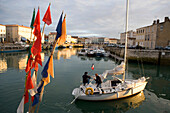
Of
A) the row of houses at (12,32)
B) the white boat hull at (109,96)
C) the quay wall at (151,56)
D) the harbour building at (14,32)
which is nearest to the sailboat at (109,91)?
the white boat hull at (109,96)

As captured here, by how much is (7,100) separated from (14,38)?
261 feet

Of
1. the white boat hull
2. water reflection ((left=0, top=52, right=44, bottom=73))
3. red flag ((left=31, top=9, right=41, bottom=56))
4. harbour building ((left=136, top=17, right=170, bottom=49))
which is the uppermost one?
harbour building ((left=136, top=17, right=170, bottom=49))

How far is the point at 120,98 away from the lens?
11.5 m

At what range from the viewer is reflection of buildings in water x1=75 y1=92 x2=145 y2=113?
10008mm

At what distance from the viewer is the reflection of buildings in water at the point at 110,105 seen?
32.8ft

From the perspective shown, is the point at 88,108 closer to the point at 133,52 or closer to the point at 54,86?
the point at 54,86

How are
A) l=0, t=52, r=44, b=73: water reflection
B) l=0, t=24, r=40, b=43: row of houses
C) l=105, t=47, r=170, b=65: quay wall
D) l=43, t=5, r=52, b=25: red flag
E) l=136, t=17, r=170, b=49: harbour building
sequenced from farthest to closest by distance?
1. l=0, t=24, r=40, b=43: row of houses
2. l=136, t=17, r=170, b=49: harbour building
3. l=105, t=47, r=170, b=65: quay wall
4. l=0, t=52, r=44, b=73: water reflection
5. l=43, t=5, r=52, b=25: red flag

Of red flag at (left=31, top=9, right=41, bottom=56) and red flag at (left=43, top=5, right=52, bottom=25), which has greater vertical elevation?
red flag at (left=43, top=5, right=52, bottom=25)

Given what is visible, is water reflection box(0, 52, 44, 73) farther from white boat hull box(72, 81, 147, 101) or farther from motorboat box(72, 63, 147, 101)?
white boat hull box(72, 81, 147, 101)

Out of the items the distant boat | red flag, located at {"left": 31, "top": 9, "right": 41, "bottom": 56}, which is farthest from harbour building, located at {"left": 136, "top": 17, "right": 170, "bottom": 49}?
the distant boat

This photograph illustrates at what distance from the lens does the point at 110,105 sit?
1063cm

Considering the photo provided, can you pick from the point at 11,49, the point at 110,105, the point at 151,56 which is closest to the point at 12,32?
the point at 11,49

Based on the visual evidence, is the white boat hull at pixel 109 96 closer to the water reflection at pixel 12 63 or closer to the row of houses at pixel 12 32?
the water reflection at pixel 12 63

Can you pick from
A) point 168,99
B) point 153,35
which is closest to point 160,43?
point 153,35
